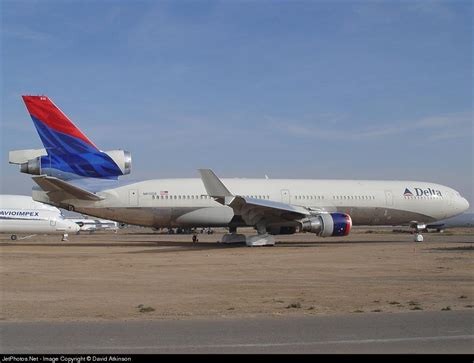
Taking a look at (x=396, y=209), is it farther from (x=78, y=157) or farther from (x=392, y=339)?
(x=392, y=339)

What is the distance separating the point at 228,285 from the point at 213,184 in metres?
12.8

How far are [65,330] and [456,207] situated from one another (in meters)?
30.2

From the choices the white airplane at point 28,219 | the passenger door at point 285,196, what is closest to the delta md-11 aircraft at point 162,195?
the passenger door at point 285,196

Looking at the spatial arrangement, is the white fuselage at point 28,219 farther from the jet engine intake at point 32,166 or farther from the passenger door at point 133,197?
the passenger door at point 133,197

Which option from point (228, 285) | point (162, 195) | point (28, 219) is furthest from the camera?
point (28, 219)

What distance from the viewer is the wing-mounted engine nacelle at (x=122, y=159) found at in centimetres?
3005

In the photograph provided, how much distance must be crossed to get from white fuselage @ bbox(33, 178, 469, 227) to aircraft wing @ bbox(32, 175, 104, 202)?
0.32 metres

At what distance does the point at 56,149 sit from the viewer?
2906cm

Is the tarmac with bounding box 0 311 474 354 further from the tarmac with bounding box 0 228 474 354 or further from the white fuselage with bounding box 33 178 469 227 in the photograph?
the white fuselage with bounding box 33 178 469 227

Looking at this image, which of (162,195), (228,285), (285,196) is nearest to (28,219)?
(162,195)

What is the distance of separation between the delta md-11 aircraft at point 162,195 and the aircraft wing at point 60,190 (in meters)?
0.05

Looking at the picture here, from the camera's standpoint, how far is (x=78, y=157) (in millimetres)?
29312

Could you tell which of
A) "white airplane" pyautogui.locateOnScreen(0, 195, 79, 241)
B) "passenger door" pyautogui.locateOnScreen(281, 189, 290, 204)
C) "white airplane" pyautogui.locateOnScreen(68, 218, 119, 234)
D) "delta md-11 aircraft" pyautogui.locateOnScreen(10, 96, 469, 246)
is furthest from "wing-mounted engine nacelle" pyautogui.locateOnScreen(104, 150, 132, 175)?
"white airplane" pyautogui.locateOnScreen(68, 218, 119, 234)

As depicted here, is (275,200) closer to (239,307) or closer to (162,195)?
(162,195)
